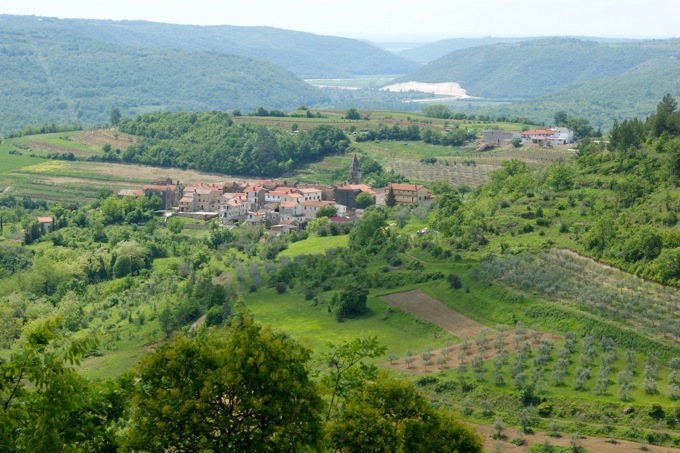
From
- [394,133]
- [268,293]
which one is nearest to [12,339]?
[268,293]

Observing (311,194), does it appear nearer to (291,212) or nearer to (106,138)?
(291,212)

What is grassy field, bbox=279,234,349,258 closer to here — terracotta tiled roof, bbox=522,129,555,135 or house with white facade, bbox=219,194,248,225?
house with white facade, bbox=219,194,248,225

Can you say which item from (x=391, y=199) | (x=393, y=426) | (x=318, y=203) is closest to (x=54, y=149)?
(x=318, y=203)

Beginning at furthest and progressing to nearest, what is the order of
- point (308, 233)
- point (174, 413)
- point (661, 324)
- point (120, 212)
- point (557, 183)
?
point (120, 212) → point (308, 233) → point (557, 183) → point (661, 324) → point (174, 413)

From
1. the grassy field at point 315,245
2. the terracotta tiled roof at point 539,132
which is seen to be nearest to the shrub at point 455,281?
the grassy field at point 315,245

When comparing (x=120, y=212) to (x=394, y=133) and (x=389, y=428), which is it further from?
(x=389, y=428)

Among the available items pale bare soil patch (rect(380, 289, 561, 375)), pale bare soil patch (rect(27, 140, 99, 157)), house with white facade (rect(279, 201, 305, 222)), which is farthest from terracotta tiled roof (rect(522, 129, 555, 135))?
pale bare soil patch (rect(380, 289, 561, 375))

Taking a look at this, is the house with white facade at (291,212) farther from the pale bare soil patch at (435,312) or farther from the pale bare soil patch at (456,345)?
the pale bare soil patch at (456,345)
